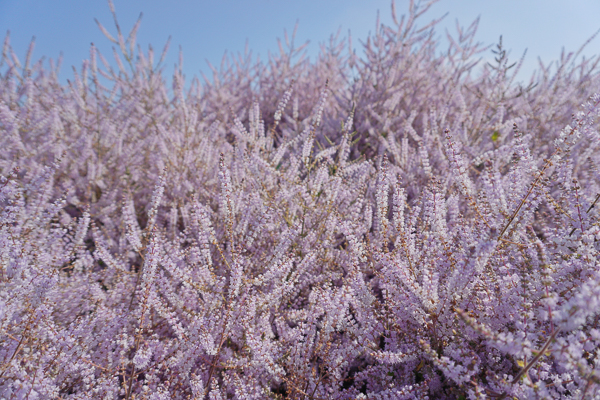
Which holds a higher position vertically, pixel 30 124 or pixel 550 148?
pixel 550 148

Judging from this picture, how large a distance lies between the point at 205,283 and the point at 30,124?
373 centimetres

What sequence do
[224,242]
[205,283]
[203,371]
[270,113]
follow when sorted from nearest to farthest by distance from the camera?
[203,371], [205,283], [224,242], [270,113]

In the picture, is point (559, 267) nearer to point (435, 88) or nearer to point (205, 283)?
point (205, 283)

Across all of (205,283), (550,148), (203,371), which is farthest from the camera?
(550,148)

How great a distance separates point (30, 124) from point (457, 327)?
5329mm

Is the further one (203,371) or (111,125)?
(111,125)

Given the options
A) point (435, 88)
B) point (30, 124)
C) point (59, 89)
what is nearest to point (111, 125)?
point (30, 124)

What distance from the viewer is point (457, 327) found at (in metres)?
1.74

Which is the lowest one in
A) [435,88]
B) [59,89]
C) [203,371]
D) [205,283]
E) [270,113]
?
[203,371]

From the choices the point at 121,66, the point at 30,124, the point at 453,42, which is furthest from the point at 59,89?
the point at 453,42

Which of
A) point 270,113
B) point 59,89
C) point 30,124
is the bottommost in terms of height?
point 30,124

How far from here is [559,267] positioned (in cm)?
154

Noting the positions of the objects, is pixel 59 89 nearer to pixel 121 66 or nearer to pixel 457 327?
Result: pixel 121 66

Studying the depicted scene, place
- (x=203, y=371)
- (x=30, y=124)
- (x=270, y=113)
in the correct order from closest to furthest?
1. (x=203, y=371)
2. (x=30, y=124)
3. (x=270, y=113)
